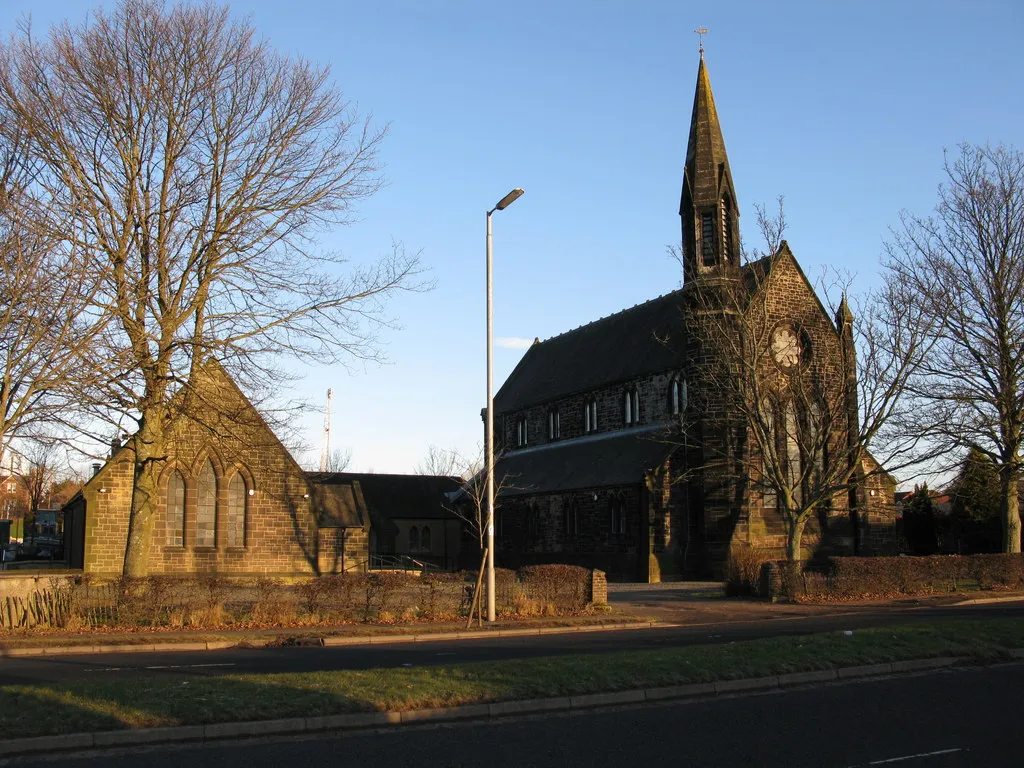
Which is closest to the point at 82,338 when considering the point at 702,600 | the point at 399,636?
the point at 399,636

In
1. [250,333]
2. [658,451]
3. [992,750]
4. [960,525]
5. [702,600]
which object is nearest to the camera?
[992,750]

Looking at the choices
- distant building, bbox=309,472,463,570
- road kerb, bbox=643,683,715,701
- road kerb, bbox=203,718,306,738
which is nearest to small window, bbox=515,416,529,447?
distant building, bbox=309,472,463,570

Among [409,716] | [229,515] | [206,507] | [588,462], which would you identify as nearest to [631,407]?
[588,462]

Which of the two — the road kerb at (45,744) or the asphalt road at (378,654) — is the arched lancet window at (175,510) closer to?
the asphalt road at (378,654)

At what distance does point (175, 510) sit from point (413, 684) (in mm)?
23867

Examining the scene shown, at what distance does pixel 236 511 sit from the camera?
33.7 metres

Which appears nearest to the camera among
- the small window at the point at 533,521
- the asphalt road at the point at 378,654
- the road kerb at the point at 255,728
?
the road kerb at the point at 255,728

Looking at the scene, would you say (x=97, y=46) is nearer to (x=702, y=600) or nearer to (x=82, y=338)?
(x=82, y=338)

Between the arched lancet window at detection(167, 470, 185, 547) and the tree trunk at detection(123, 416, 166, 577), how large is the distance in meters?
8.62

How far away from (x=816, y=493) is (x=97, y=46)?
79.8 feet

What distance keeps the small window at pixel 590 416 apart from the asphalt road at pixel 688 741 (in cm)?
3847

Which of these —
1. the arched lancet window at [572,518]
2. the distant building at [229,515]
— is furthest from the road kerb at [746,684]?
the arched lancet window at [572,518]

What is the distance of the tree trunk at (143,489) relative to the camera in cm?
2384

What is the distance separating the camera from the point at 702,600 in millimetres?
29500
